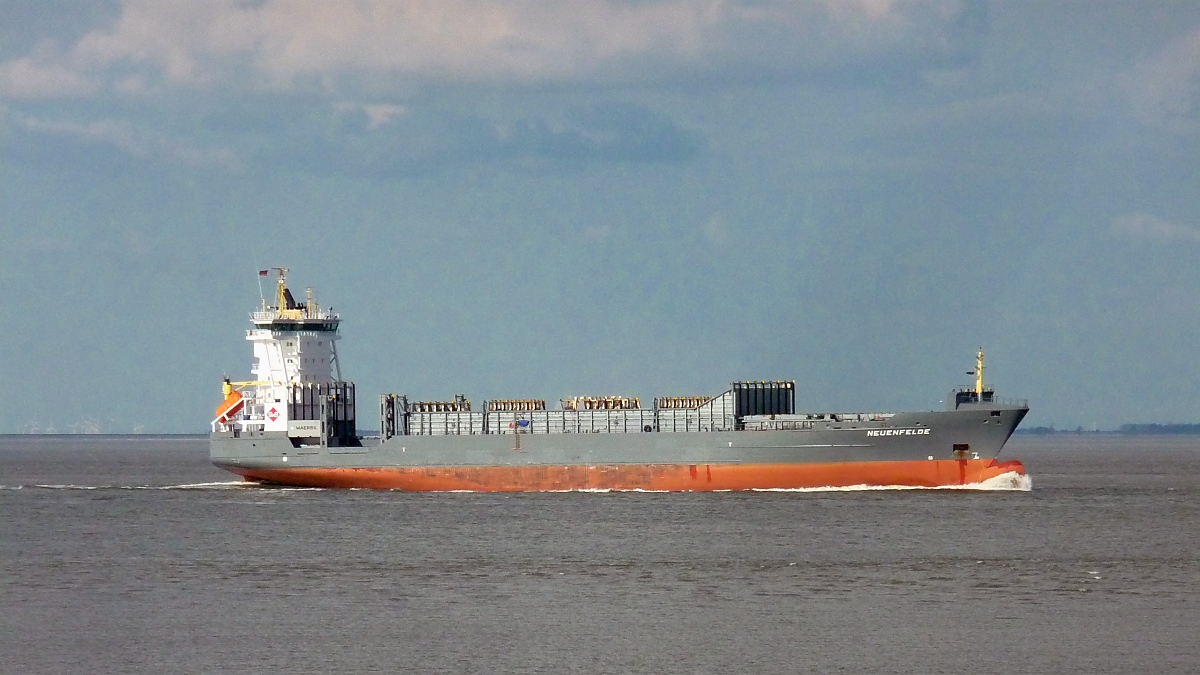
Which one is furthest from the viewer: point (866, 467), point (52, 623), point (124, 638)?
point (866, 467)

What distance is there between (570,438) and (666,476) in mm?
4057

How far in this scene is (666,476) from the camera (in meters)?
58.3

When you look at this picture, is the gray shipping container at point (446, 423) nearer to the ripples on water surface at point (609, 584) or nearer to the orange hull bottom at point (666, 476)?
the orange hull bottom at point (666, 476)

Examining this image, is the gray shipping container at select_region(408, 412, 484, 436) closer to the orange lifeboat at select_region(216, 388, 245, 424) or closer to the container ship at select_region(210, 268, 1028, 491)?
the container ship at select_region(210, 268, 1028, 491)

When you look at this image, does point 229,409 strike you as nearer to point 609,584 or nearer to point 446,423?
point 446,423

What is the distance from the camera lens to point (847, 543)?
44219 millimetres

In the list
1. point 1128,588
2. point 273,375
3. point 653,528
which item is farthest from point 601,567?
point 273,375

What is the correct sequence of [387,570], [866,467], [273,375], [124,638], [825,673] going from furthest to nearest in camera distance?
[273,375] < [866,467] < [387,570] < [124,638] < [825,673]

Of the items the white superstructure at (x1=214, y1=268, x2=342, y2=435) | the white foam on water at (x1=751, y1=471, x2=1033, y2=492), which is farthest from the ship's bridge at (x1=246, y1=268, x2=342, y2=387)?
the white foam on water at (x1=751, y1=471, x2=1033, y2=492)

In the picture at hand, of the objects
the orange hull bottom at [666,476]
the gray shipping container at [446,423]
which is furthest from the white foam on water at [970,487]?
the gray shipping container at [446,423]

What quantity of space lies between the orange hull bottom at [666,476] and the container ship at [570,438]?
0.05m

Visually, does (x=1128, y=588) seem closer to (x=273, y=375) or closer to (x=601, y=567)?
(x=601, y=567)

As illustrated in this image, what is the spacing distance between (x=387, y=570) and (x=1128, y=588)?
18488mm

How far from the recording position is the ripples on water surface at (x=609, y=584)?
1084 inches
